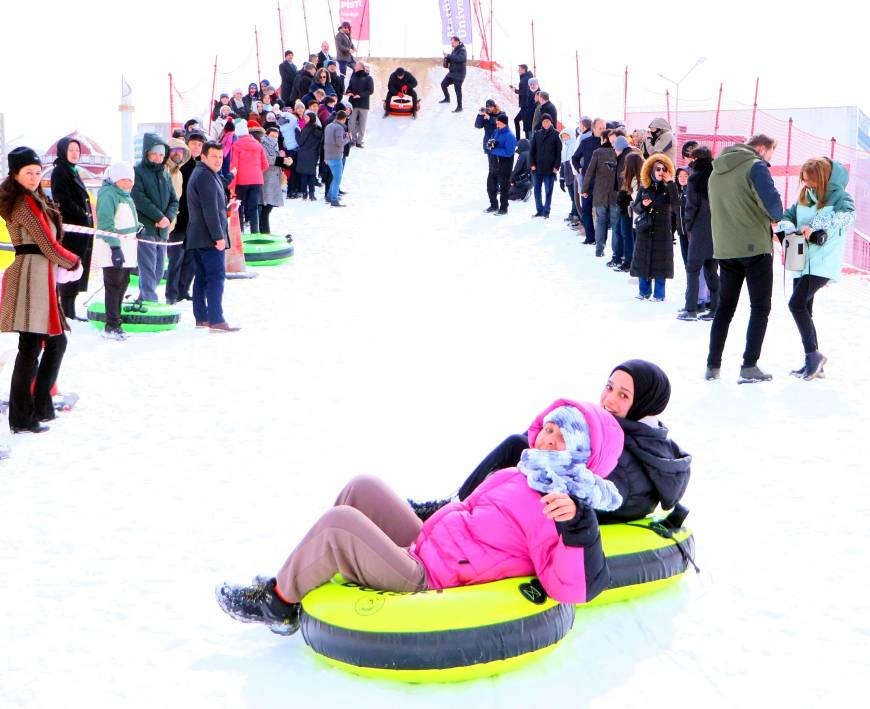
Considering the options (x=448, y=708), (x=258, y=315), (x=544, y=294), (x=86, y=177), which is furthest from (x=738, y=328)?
(x=86, y=177)

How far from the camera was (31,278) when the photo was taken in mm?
5250

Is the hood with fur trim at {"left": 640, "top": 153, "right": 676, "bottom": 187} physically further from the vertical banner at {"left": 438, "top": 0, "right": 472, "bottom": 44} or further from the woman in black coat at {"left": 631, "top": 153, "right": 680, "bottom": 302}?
the vertical banner at {"left": 438, "top": 0, "right": 472, "bottom": 44}

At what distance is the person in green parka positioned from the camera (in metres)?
7.67

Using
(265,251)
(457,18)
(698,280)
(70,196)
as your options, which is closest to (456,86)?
(457,18)

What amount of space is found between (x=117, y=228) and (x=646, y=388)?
5.73m

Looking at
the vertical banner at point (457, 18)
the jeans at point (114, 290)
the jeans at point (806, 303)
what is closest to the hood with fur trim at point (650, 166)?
the jeans at point (806, 303)

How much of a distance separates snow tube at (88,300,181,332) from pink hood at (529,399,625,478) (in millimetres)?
5871

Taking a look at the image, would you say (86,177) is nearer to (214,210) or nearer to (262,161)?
(262,161)

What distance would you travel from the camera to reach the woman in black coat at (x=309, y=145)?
15992 millimetres

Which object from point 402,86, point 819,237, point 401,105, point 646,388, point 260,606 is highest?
point 402,86

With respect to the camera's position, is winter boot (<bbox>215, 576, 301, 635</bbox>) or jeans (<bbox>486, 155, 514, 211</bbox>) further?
jeans (<bbox>486, 155, 514, 211</bbox>)

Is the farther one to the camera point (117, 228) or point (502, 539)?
point (117, 228)

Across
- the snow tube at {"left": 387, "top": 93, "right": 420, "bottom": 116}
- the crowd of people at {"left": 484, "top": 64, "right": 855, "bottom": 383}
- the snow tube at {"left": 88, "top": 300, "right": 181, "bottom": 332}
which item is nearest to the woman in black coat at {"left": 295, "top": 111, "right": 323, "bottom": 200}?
the crowd of people at {"left": 484, "top": 64, "right": 855, "bottom": 383}

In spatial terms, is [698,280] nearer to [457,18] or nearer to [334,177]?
[334,177]
